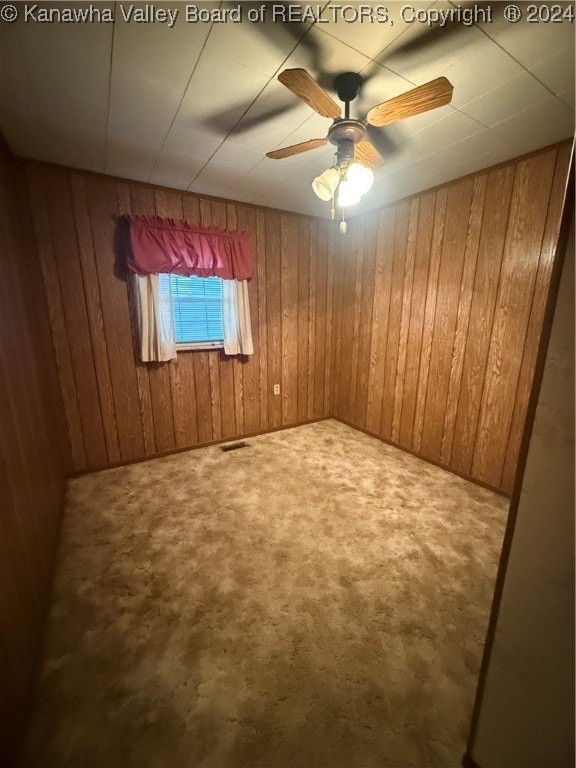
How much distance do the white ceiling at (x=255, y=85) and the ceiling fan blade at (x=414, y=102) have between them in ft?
0.69

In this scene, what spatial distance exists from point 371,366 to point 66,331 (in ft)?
9.27

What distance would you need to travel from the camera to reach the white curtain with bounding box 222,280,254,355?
114 inches

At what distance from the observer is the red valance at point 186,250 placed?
241 centimetres

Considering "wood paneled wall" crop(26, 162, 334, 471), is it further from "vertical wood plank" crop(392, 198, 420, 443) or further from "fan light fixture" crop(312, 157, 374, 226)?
"fan light fixture" crop(312, 157, 374, 226)

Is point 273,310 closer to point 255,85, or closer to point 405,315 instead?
point 405,315

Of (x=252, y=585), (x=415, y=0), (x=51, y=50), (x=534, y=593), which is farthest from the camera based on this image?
(x=252, y=585)

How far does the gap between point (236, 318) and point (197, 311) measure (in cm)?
38

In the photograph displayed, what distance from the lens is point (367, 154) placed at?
1.60m

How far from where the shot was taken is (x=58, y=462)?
2.16 meters

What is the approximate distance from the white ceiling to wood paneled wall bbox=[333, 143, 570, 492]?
0.32m

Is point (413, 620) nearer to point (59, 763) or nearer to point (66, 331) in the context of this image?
point (59, 763)

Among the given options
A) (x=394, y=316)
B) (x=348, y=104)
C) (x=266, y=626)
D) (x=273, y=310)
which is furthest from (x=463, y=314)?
(x=266, y=626)

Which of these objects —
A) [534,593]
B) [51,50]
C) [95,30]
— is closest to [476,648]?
[534,593]

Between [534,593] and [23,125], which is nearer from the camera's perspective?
[534,593]
